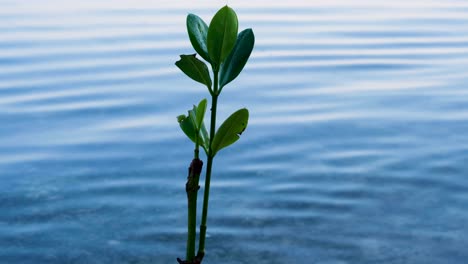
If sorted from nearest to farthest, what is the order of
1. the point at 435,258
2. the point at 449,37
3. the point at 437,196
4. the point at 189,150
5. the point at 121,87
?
the point at 435,258, the point at 437,196, the point at 189,150, the point at 121,87, the point at 449,37

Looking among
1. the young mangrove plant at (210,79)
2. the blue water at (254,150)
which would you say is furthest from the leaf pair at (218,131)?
the blue water at (254,150)

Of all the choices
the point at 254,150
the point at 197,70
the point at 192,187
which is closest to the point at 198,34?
the point at 197,70

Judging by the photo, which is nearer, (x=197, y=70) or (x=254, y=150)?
(x=197, y=70)

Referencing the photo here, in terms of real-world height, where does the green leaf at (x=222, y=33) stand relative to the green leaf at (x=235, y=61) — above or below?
above

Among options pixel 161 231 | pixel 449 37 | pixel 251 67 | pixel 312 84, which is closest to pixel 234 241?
pixel 161 231

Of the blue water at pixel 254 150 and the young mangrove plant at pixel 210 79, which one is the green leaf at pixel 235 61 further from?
the blue water at pixel 254 150

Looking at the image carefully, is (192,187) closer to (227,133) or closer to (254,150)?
(227,133)

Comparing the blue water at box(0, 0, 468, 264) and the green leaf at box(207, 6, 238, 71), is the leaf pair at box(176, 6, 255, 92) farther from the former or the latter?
the blue water at box(0, 0, 468, 264)

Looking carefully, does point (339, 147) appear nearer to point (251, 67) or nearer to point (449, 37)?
point (251, 67)
